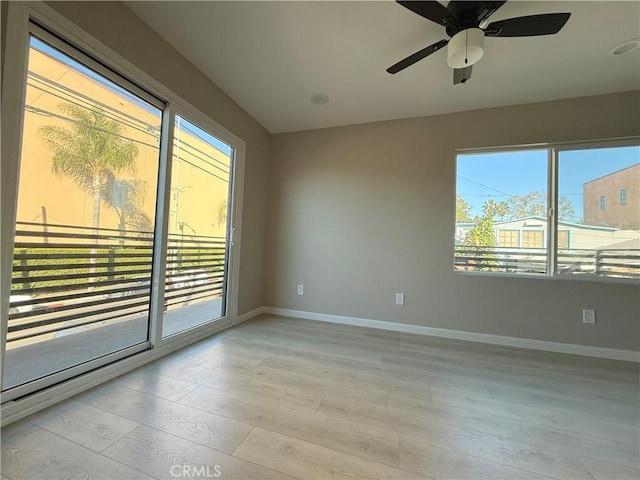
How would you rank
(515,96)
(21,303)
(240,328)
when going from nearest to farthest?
1. (21,303)
2. (515,96)
3. (240,328)

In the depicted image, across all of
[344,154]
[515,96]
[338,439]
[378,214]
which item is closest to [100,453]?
[338,439]

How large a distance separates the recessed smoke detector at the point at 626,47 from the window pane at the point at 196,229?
3611 millimetres

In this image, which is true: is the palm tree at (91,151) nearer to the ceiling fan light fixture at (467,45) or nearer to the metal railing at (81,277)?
the metal railing at (81,277)

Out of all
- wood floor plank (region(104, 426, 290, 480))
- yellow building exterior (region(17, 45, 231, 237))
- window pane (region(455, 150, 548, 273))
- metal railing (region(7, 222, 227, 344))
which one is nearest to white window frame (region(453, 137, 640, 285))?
window pane (region(455, 150, 548, 273))

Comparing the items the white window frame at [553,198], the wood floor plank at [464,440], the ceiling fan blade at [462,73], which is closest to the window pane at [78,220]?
the wood floor plank at [464,440]

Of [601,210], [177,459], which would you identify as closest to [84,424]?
[177,459]

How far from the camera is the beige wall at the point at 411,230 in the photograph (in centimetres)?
253

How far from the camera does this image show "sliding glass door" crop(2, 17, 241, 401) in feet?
4.68

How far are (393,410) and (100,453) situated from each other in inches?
59.8

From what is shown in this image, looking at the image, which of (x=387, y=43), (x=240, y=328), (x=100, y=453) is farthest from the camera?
(x=240, y=328)

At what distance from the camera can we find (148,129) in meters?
2.09

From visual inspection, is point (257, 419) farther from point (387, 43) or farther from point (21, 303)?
point (387, 43)

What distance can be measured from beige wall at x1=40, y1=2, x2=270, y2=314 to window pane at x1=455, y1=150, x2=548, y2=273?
257cm

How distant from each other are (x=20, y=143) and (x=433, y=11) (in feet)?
8.00
